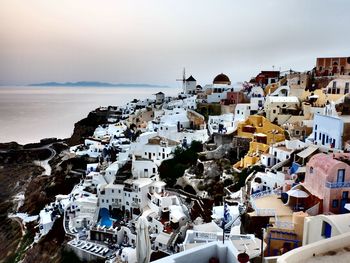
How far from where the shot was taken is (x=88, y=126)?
6825cm

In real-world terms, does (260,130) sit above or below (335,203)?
above

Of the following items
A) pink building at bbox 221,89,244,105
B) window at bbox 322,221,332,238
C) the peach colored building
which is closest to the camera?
window at bbox 322,221,332,238

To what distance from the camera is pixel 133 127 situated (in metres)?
48.0

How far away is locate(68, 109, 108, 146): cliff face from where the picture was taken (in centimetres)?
6300

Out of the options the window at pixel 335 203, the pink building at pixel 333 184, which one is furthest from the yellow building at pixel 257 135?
the window at pixel 335 203

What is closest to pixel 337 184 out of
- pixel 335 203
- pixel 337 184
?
pixel 337 184

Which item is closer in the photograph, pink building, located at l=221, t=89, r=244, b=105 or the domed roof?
pink building, located at l=221, t=89, r=244, b=105

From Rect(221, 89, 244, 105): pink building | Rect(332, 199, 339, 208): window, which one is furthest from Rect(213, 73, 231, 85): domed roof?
Rect(332, 199, 339, 208): window

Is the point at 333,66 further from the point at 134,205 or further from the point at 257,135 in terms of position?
the point at 134,205

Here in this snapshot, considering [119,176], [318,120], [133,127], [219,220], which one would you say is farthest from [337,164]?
[133,127]

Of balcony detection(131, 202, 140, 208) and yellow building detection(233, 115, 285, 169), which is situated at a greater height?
yellow building detection(233, 115, 285, 169)

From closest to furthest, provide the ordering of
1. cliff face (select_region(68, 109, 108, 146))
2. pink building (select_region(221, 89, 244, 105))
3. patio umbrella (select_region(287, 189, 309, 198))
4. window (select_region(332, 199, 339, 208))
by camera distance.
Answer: window (select_region(332, 199, 339, 208)) < patio umbrella (select_region(287, 189, 309, 198)) < pink building (select_region(221, 89, 244, 105)) < cliff face (select_region(68, 109, 108, 146))

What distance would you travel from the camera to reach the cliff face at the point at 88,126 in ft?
207

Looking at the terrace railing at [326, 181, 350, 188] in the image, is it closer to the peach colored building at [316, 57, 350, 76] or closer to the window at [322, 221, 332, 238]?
the window at [322, 221, 332, 238]
